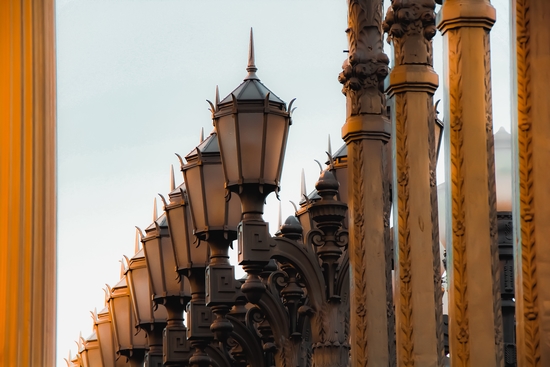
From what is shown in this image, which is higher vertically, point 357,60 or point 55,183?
point 357,60

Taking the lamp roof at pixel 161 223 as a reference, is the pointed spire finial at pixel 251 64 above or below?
above

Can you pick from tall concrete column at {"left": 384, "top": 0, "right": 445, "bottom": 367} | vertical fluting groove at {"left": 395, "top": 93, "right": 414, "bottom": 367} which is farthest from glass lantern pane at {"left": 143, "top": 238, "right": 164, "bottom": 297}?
vertical fluting groove at {"left": 395, "top": 93, "right": 414, "bottom": 367}

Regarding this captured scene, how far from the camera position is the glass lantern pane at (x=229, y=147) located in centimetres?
1271

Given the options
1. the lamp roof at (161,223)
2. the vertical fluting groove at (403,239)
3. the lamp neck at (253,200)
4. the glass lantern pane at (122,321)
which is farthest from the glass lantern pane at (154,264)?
the vertical fluting groove at (403,239)

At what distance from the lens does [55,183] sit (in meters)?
9.06

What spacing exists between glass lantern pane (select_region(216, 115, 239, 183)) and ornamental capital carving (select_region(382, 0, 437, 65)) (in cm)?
187

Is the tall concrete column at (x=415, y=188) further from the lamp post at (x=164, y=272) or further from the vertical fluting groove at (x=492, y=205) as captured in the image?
the lamp post at (x=164, y=272)

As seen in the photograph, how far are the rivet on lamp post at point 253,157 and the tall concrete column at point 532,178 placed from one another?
14.8 ft

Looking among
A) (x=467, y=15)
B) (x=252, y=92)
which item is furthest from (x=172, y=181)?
(x=467, y=15)

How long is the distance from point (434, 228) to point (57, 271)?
3217 mm

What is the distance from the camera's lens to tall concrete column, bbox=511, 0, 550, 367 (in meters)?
8.00
